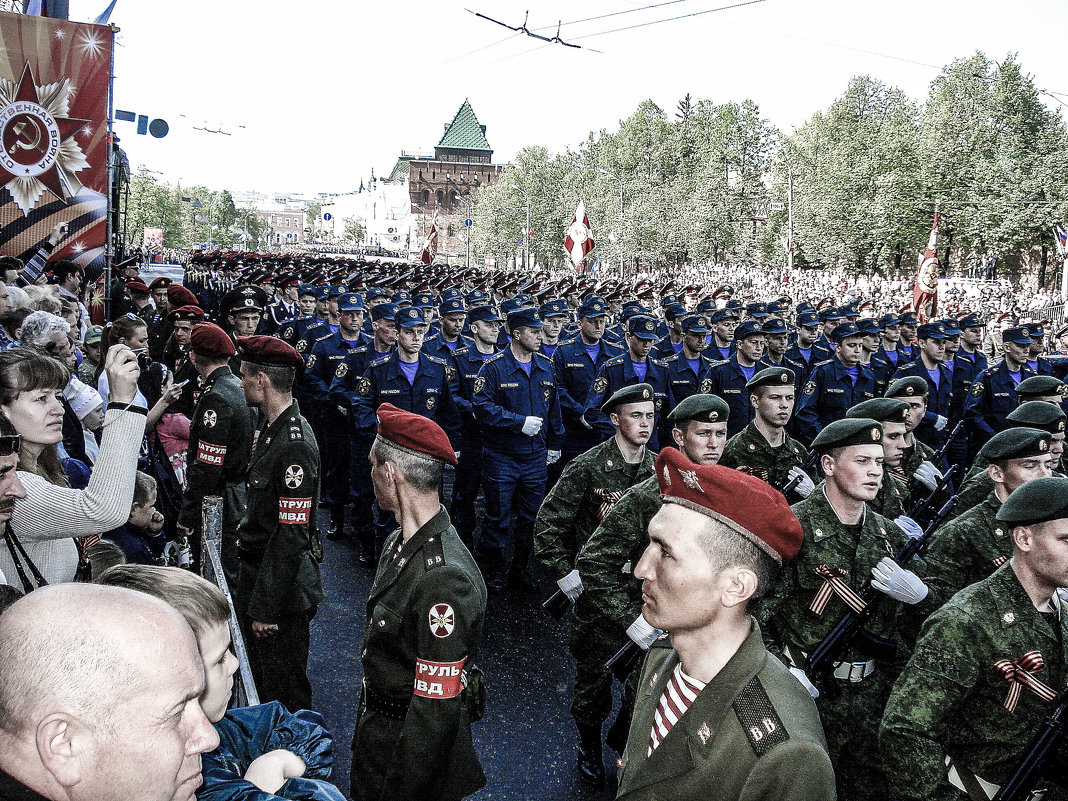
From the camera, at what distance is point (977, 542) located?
4059 millimetres

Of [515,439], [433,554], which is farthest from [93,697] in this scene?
[515,439]

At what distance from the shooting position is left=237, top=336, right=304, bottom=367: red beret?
177 inches

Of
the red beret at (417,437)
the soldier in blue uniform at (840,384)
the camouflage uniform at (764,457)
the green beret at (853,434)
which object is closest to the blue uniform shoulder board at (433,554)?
the red beret at (417,437)

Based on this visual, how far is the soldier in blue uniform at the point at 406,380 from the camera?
824 centimetres

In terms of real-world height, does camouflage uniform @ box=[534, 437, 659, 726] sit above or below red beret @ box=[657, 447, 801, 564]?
below

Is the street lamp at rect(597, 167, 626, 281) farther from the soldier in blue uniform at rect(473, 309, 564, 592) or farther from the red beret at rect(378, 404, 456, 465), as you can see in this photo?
the red beret at rect(378, 404, 456, 465)

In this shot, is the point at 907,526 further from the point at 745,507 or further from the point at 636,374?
the point at 636,374

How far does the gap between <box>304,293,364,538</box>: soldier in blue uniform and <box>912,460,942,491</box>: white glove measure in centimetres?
541

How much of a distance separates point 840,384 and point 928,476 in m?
3.28

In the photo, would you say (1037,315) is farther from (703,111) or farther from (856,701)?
(703,111)

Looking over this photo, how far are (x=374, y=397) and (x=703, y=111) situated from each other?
58.5 meters

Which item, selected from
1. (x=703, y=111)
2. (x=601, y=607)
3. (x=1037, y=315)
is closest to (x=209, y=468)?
(x=601, y=607)

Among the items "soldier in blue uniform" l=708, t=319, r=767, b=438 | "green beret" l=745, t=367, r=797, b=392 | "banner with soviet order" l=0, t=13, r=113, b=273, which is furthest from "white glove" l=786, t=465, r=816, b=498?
"banner with soviet order" l=0, t=13, r=113, b=273

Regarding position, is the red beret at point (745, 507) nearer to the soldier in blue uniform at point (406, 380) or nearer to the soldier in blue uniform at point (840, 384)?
the soldier in blue uniform at point (406, 380)
